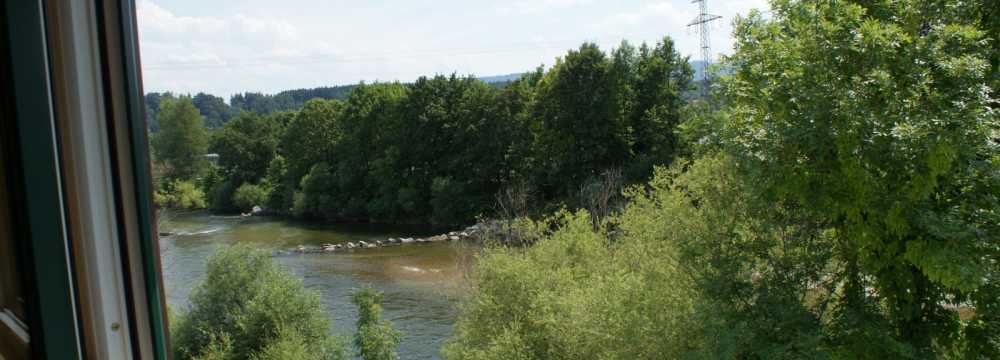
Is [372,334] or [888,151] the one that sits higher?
A: [888,151]

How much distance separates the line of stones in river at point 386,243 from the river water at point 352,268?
0.63 meters

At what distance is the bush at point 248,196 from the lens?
99.0 feet

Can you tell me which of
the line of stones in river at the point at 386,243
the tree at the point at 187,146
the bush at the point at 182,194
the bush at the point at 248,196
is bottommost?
the line of stones in river at the point at 386,243

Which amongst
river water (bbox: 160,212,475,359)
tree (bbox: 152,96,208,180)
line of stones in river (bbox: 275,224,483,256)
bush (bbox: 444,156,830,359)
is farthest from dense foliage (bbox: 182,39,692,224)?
bush (bbox: 444,156,830,359)

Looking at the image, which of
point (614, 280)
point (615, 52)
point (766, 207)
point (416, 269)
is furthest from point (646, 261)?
point (615, 52)

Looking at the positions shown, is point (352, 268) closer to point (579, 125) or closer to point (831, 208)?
point (579, 125)

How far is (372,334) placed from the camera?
1261cm

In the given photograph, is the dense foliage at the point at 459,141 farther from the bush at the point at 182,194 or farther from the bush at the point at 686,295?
the bush at the point at 686,295

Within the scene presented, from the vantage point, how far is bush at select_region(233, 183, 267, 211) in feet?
99.0

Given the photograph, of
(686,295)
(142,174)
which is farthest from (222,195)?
(142,174)

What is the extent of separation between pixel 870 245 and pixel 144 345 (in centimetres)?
837

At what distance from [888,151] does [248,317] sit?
11190 mm

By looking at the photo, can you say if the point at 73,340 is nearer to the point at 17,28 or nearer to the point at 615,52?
the point at 17,28

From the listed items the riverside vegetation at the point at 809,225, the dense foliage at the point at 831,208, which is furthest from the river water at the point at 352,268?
the dense foliage at the point at 831,208
